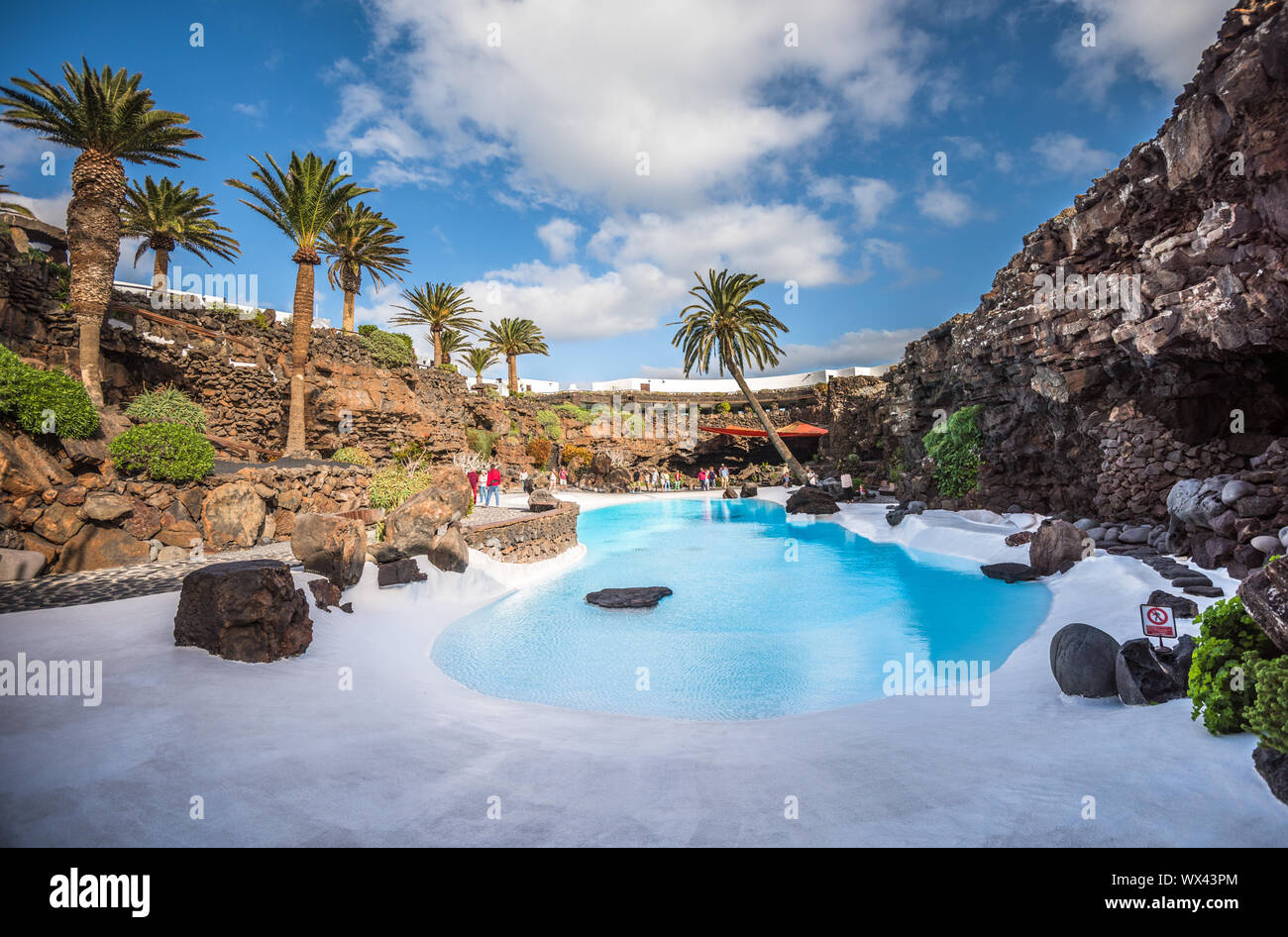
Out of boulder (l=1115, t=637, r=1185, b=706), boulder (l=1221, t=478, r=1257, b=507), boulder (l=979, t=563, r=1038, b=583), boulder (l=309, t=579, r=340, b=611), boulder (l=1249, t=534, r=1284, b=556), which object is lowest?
boulder (l=979, t=563, r=1038, b=583)

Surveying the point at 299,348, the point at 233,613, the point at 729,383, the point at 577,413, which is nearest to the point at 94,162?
the point at 299,348

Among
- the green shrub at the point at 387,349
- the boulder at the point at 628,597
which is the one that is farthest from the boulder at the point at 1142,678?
the green shrub at the point at 387,349

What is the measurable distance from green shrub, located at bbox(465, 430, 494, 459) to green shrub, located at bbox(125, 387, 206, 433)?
14.7 metres

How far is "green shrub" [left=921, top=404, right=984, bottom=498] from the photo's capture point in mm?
→ 16766

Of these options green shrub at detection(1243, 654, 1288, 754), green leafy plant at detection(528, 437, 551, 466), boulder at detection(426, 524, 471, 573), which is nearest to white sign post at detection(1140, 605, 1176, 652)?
green shrub at detection(1243, 654, 1288, 754)

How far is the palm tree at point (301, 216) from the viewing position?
53.4ft

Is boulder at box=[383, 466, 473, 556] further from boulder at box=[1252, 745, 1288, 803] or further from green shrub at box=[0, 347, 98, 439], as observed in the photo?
boulder at box=[1252, 745, 1288, 803]

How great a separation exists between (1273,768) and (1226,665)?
2.79ft

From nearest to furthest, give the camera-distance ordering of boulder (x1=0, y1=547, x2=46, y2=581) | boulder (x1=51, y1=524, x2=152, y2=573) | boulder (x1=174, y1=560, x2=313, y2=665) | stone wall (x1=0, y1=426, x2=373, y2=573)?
boulder (x1=174, y1=560, x2=313, y2=665) → boulder (x1=0, y1=547, x2=46, y2=581) → stone wall (x1=0, y1=426, x2=373, y2=573) → boulder (x1=51, y1=524, x2=152, y2=573)

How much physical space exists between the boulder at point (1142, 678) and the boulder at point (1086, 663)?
9cm

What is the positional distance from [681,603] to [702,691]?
13.7ft
